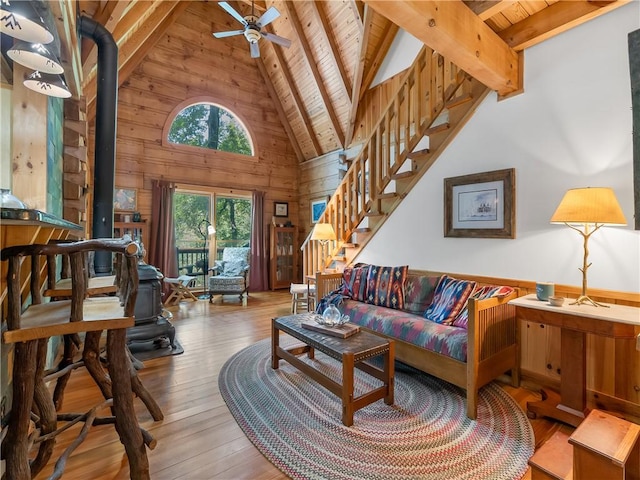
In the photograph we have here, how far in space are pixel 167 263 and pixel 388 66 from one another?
5017mm

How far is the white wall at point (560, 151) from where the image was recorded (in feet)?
6.82

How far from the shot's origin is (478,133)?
2893mm

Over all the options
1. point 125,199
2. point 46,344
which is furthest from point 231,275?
point 46,344

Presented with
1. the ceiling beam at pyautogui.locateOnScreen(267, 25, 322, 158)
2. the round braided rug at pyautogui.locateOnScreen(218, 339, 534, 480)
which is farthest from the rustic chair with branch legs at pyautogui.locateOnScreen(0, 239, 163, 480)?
the ceiling beam at pyautogui.locateOnScreen(267, 25, 322, 158)

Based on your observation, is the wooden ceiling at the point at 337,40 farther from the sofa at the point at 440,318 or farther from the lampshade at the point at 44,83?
the sofa at the point at 440,318

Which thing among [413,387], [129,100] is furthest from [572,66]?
[129,100]

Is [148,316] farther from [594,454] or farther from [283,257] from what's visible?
[283,257]

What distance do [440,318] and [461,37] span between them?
2097 millimetres

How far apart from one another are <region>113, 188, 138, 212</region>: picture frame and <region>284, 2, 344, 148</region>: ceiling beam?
376 centimetres

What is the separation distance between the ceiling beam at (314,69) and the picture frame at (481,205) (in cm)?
329

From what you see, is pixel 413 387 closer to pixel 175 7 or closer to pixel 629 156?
pixel 629 156

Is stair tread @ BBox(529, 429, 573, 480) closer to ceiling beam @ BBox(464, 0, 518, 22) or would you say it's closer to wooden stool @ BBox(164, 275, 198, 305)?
ceiling beam @ BBox(464, 0, 518, 22)

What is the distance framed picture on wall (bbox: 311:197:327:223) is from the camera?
6.44 meters

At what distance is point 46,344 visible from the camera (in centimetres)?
136
